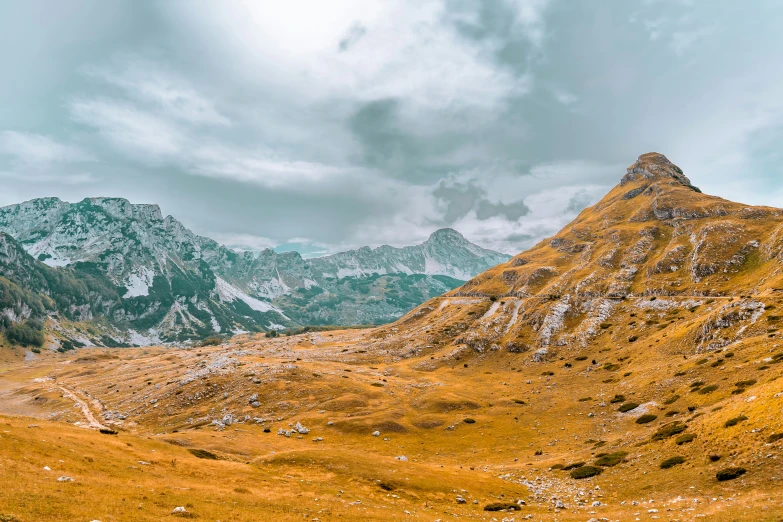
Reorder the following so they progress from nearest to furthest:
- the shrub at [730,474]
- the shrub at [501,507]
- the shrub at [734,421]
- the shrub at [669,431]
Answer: the shrub at [730,474] < the shrub at [734,421] < the shrub at [501,507] < the shrub at [669,431]

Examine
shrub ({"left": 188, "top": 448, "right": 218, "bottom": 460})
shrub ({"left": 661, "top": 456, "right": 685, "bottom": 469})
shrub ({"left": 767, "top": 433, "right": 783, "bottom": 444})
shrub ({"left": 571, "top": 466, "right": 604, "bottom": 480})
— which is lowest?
shrub ({"left": 188, "top": 448, "right": 218, "bottom": 460})

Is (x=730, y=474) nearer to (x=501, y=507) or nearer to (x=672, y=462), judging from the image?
(x=672, y=462)

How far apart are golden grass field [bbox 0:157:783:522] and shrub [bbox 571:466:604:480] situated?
0.88m

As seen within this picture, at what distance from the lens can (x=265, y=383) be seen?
114875 millimetres

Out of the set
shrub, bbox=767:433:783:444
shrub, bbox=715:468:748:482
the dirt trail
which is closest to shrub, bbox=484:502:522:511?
shrub, bbox=715:468:748:482

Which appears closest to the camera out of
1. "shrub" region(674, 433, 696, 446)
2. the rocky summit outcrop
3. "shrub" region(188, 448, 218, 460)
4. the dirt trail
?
"shrub" region(674, 433, 696, 446)

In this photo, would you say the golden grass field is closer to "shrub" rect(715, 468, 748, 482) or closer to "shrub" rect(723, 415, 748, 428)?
"shrub" rect(723, 415, 748, 428)

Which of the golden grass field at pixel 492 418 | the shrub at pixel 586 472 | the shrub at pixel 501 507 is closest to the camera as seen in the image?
the golden grass field at pixel 492 418

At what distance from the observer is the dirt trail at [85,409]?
9765 centimetres

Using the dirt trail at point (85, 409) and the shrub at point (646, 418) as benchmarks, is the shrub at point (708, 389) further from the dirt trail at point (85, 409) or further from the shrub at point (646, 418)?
the dirt trail at point (85, 409)

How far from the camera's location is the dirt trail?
97.7 metres

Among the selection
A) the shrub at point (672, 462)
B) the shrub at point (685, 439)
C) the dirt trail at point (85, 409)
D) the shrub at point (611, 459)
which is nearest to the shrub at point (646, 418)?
the shrub at point (611, 459)

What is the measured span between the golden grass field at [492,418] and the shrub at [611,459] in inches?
8.5

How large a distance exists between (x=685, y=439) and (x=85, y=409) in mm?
154910
